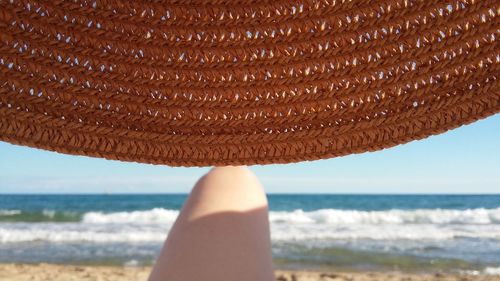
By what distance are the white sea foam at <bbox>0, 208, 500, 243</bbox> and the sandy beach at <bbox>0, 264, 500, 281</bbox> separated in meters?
1.57

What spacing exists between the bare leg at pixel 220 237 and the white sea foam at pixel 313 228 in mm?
4687

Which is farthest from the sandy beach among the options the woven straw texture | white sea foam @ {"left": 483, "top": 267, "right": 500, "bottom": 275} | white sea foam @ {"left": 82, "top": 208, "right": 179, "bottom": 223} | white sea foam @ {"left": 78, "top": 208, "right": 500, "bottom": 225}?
white sea foam @ {"left": 82, "top": 208, "right": 179, "bottom": 223}

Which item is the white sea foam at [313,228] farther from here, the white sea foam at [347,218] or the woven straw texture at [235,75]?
the woven straw texture at [235,75]

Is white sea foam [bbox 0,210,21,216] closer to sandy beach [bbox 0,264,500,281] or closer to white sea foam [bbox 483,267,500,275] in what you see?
sandy beach [bbox 0,264,500,281]

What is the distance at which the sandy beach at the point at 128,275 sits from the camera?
3.57 meters

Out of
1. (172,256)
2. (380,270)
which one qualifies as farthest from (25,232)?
(172,256)

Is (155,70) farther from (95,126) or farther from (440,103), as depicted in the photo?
(440,103)

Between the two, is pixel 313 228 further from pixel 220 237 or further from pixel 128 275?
pixel 220 237

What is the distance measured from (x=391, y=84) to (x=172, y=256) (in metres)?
0.37

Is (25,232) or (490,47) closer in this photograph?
(490,47)

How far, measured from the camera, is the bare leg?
691mm

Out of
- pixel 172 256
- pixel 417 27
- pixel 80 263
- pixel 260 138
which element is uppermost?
pixel 417 27

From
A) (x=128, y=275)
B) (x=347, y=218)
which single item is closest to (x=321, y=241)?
(x=128, y=275)

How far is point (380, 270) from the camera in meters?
3.91
